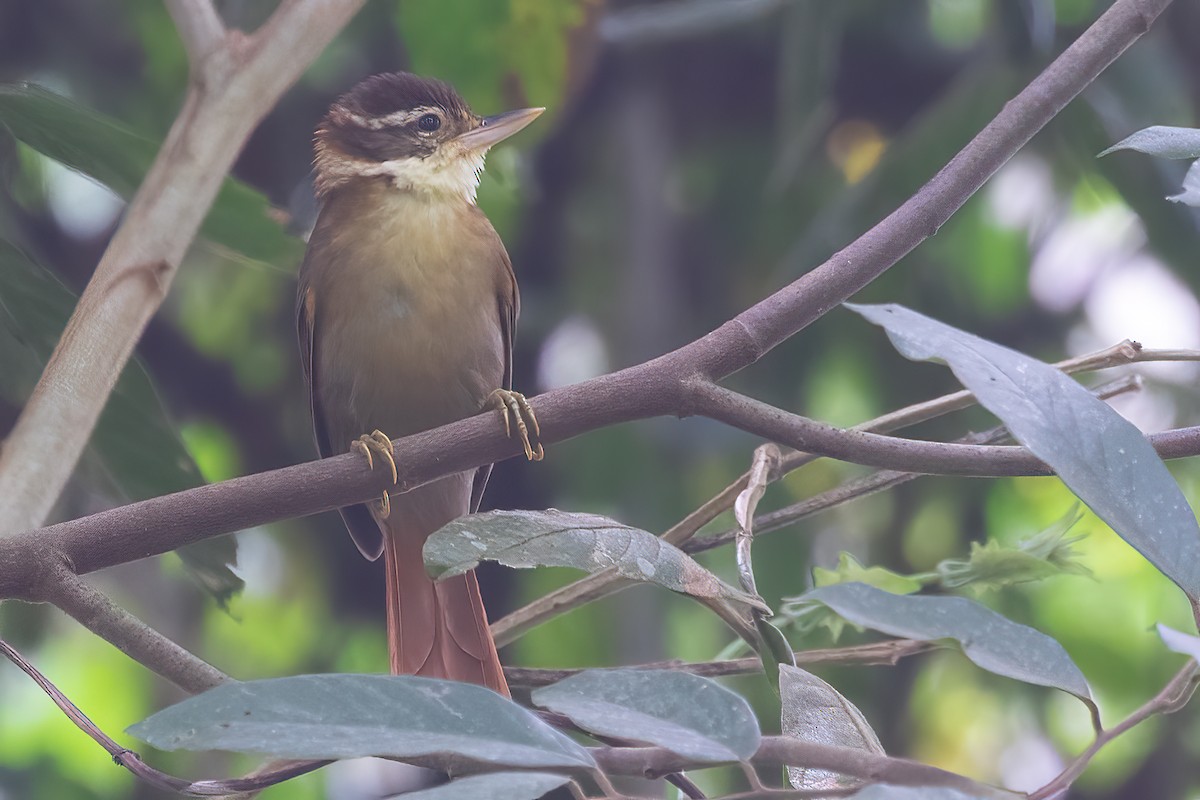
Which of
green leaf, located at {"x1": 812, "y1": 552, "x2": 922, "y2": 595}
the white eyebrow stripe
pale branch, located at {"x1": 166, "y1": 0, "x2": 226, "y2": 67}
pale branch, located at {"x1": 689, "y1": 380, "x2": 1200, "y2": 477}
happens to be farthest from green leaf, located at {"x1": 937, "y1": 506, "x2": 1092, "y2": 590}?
the white eyebrow stripe

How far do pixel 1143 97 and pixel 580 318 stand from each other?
1435mm

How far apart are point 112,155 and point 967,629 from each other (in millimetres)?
1215

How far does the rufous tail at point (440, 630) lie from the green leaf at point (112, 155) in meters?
0.55

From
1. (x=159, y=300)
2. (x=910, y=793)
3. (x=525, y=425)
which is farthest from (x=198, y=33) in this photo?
A: (x=910, y=793)

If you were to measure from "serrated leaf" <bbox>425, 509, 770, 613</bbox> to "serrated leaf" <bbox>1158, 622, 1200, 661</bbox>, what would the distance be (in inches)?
15.1

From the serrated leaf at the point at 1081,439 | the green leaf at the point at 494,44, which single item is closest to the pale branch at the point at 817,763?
the serrated leaf at the point at 1081,439

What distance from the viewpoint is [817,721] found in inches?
44.1

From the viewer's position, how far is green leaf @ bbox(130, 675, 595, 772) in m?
0.85

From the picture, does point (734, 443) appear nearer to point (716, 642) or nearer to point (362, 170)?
point (716, 642)

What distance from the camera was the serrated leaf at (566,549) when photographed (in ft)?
3.65

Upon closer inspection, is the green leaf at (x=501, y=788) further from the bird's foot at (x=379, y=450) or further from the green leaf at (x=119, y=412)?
the green leaf at (x=119, y=412)

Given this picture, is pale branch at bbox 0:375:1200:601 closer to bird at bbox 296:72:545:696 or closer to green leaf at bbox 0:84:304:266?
green leaf at bbox 0:84:304:266

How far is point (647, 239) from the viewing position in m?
3.31

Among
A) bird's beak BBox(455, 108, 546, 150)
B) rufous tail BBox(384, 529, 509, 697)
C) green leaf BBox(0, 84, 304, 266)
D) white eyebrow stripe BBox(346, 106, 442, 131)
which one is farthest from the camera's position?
white eyebrow stripe BBox(346, 106, 442, 131)
